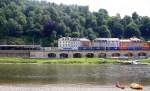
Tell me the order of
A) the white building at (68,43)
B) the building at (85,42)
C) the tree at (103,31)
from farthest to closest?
the tree at (103,31) < the building at (85,42) < the white building at (68,43)

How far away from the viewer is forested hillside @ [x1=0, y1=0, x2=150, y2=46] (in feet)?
500

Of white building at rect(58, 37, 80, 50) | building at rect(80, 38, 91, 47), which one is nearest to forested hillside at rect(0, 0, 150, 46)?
white building at rect(58, 37, 80, 50)

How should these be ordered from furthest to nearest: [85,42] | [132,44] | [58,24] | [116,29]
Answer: [116,29] → [58,24] → [132,44] → [85,42]

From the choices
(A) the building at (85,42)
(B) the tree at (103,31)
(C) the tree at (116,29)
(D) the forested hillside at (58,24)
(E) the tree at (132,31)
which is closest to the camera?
(A) the building at (85,42)

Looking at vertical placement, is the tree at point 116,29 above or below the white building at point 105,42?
above

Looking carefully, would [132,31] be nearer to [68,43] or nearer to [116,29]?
[116,29]

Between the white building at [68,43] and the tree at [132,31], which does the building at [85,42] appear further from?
the tree at [132,31]

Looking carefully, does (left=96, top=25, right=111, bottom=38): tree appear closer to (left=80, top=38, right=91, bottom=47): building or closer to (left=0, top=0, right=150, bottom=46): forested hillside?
(left=0, top=0, right=150, bottom=46): forested hillside

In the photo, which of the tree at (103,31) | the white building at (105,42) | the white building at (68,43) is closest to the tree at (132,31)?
the tree at (103,31)

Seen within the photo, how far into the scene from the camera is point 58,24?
522 ft

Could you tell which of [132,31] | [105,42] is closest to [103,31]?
[132,31]

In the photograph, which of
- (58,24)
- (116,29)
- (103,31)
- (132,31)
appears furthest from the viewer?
(116,29)

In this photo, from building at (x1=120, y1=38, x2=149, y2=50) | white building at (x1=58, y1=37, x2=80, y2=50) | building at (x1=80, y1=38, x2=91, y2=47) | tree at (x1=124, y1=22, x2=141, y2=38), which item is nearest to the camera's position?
white building at (x1=58, y1=37, x2=80, y2=50)

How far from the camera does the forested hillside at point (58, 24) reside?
152500 millimetres
